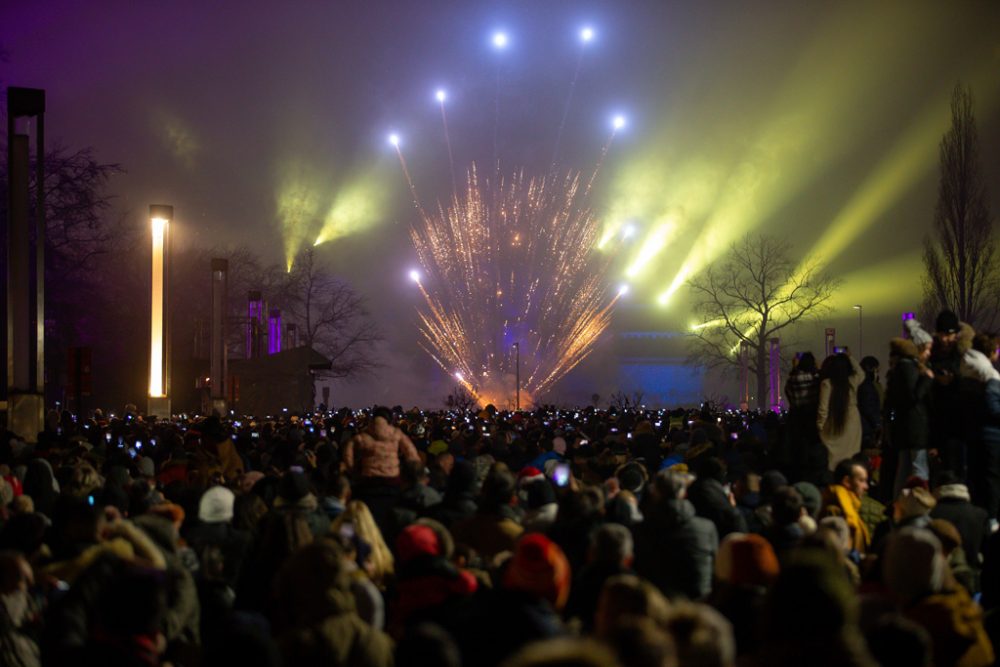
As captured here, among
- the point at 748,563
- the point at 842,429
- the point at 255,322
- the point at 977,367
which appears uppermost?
the point at 255,322

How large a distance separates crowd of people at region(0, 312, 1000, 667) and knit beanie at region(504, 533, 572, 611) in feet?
0.04

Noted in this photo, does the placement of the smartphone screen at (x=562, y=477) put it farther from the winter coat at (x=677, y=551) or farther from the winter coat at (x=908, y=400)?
the winter coat at (x=677, y=551)

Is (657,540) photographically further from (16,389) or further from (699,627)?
(16,389)

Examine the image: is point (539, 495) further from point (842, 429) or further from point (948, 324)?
point (842, 429)

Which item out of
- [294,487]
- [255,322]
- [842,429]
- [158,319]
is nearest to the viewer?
[294,487]

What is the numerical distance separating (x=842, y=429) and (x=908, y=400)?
223 centimetres

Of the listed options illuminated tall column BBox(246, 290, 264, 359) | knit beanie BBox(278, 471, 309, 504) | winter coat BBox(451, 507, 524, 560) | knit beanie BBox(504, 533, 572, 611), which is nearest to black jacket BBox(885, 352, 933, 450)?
winter coat BBox(451, 507, 524, 560)

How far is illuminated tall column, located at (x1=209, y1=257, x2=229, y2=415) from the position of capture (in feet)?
140

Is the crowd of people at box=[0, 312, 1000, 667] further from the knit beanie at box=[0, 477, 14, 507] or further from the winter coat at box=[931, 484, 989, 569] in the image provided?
the knit beanie at box=[0, 477, 14, 507]

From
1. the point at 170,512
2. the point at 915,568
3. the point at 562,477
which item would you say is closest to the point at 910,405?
the point at 562,477

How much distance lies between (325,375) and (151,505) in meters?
68.2

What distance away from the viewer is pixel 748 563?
681 cm

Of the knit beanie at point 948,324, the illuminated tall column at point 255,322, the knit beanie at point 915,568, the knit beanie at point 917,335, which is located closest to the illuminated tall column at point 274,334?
the illuminated tall column at point 255,322

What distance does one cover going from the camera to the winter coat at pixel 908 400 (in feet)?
42.0
